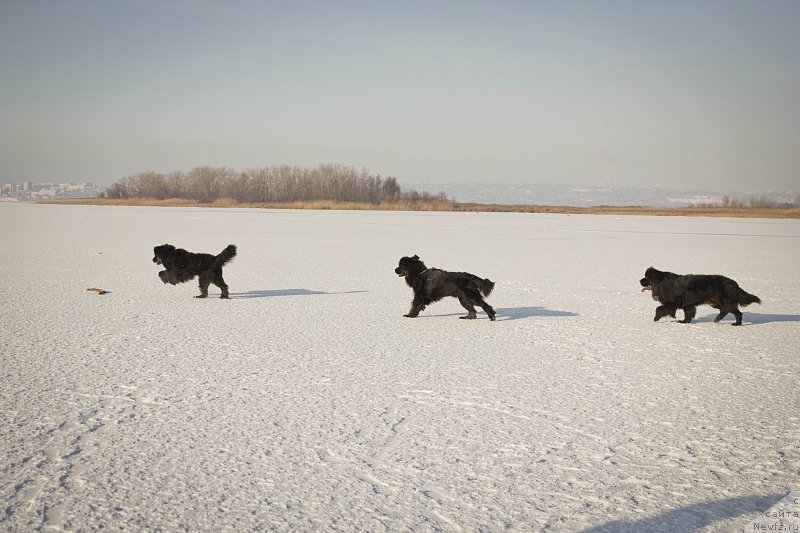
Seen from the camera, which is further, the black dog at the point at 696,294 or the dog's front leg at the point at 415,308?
the dog's front leg at the point at 415,308

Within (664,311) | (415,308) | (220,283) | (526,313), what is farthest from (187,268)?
(664,311)

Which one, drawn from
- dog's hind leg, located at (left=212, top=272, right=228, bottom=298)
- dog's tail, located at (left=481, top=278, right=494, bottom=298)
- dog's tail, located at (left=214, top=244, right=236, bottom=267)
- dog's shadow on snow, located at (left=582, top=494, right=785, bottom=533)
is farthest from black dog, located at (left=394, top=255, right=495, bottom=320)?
dog's shadow on snow, located at (left=582, top=494, right=785, bottom=533)

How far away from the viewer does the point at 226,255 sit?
10.8 metres

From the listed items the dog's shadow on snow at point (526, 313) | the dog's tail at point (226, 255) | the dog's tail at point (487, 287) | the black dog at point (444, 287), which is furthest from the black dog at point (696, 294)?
the dog's tail at point (226, 255)

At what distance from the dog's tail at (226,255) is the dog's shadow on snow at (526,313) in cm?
464

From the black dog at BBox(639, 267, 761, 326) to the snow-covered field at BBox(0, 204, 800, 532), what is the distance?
0.29m

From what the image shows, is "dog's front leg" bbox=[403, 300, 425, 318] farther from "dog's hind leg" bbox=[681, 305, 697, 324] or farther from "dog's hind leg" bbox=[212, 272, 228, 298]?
"dog's hind leg" bbox=[681, 305, 697, 324]

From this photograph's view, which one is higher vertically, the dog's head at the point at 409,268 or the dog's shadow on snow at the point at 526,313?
the dog's head at the point at 409,268

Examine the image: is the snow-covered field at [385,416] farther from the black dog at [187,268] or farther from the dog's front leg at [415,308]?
the black dog at [187,268]

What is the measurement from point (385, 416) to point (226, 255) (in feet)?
22.1

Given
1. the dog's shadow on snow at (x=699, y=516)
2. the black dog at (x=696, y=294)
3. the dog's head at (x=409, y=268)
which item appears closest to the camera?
the dog's shadow on snow at (x=699, y=516)

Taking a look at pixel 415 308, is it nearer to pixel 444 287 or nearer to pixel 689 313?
pixel 444 287

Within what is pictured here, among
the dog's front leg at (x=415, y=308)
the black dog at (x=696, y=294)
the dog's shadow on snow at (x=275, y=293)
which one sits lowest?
the dog's shadow on snow at (x=275, y=293)

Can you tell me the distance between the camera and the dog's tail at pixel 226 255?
10.7m
